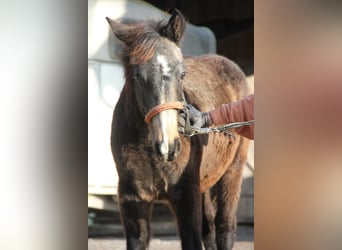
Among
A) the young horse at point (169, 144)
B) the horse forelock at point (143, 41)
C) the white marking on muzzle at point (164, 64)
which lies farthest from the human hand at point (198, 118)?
the horse forelock at point (143, 41)

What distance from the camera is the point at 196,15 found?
2203mm

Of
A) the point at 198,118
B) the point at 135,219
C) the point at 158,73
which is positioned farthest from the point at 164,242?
the point at 158,73

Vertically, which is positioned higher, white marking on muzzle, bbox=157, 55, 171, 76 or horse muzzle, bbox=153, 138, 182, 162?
white marking on muzzle, bbox=157, 55, 171, 76

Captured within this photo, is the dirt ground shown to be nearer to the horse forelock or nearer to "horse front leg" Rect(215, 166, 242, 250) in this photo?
"horse front leg" Rect(215, 166, 242, 250)

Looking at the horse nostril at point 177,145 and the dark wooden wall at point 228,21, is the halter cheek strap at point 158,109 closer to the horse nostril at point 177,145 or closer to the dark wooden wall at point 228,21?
the horse nostril at point 177,145

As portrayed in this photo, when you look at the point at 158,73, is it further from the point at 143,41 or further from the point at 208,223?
the point at 208,223

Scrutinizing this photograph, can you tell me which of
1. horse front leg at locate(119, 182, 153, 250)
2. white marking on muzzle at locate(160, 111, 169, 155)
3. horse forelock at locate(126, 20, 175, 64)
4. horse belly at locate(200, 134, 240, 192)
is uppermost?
horse forelock at locate(126, 20, 175, 64)

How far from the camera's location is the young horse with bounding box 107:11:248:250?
7.11ft

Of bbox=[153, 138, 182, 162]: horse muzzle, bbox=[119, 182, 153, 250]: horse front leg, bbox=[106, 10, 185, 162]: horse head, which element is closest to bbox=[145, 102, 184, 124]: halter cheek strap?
bbox=[106, 10, 185, 162]: horse head

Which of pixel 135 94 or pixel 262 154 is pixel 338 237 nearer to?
pixel 262 154

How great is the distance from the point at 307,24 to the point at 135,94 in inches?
35.3

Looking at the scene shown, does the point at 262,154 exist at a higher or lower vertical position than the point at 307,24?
lower

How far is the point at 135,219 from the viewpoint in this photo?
7.23ft

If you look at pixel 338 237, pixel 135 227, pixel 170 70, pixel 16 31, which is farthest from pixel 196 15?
pixel 338 237
